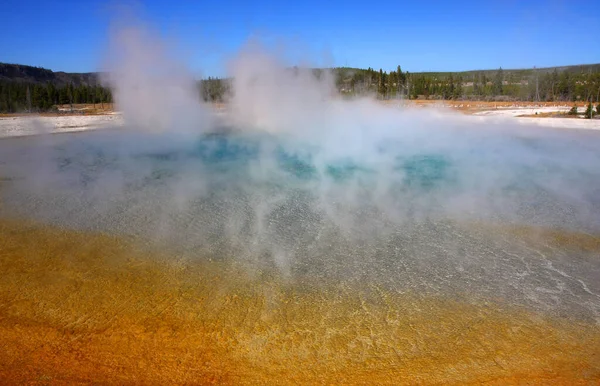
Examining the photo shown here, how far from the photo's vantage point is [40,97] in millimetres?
33469

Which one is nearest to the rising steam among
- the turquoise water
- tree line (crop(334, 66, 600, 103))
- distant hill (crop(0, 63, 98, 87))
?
the turquoise water

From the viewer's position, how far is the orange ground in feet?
8.01

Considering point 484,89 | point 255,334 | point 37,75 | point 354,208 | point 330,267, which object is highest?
point 37,75

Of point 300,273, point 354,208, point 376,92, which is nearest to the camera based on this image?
point 300,273

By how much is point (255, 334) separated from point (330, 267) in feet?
3.76

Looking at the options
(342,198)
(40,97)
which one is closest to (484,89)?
(40,97)

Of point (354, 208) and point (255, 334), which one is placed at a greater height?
point (354, 208)

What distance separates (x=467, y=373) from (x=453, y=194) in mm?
4060

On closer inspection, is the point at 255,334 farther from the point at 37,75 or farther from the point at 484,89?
the point at 37,75

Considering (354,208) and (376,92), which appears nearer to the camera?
(354,208)

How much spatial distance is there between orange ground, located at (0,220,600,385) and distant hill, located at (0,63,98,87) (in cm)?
6139

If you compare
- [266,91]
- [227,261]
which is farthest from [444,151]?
[227,261]

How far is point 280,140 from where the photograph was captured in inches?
483

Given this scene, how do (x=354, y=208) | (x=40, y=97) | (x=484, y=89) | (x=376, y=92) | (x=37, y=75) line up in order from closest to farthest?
(x=354, y=208) → (x=40, y=97) → (x=376, y=92) → (x=484, y=89) → (x=37, y=75)
